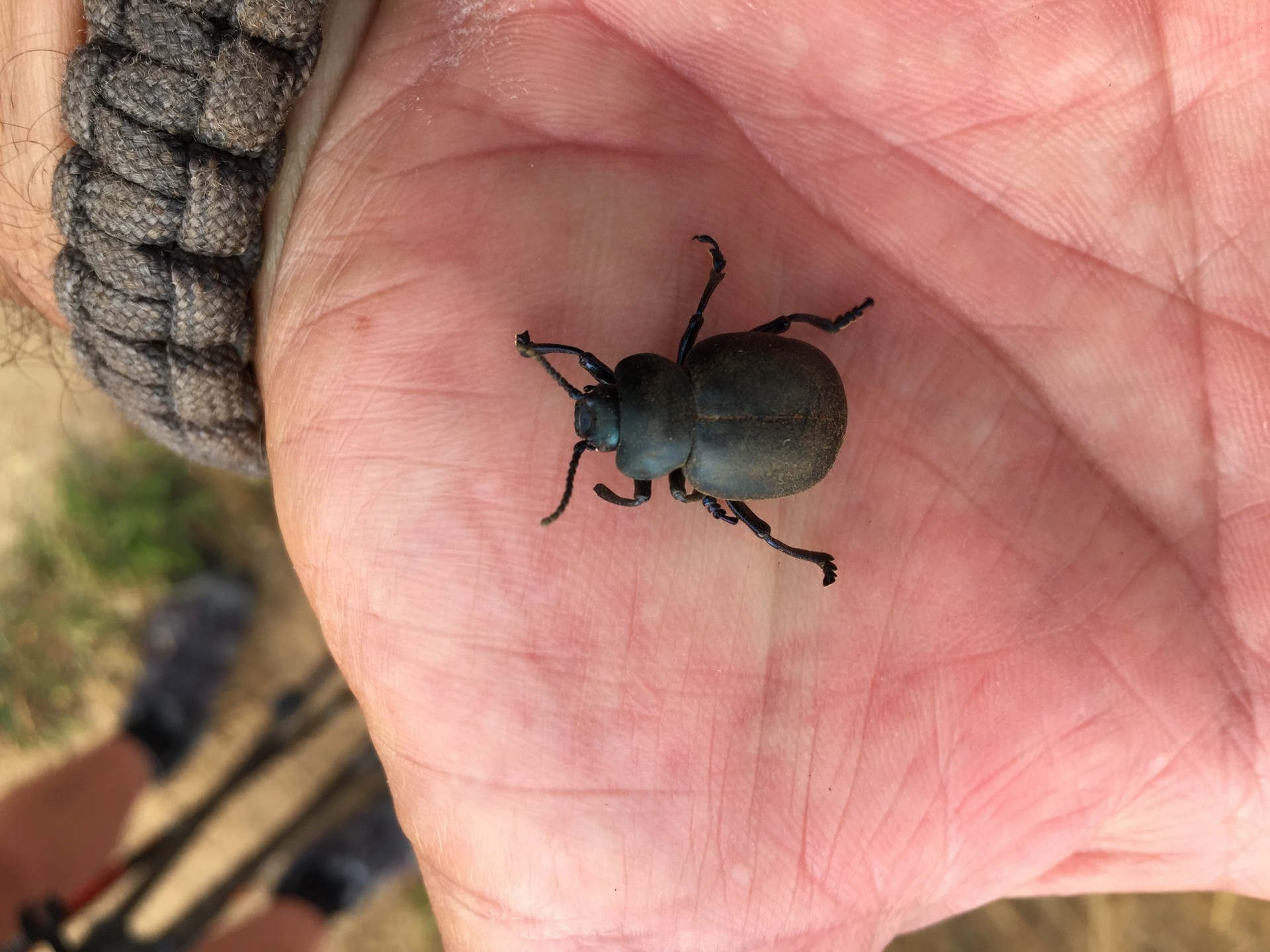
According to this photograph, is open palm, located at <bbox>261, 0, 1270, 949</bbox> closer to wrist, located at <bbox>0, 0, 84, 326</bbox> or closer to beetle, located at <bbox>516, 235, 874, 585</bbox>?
beetle, located at <bbox>516, 235, 874, 585</bbox>

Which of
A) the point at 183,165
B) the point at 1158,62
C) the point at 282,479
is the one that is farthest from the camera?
the point at 1158,62

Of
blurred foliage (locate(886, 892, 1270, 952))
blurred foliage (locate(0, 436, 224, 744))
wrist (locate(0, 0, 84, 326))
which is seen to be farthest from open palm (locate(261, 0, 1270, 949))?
blurred foliage (locate(0, 436, 224, 744))

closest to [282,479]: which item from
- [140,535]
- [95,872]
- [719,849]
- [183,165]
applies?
[183,165]

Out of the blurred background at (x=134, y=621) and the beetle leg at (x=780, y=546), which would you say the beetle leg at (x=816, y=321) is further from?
the blurred background at (x=134, y=621)

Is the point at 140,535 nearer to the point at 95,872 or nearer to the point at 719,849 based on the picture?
the point at 95,872

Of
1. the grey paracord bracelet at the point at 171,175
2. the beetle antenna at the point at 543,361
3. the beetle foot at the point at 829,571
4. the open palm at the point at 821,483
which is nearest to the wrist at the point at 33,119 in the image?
the grey paracord bracelet at the point at 171,175

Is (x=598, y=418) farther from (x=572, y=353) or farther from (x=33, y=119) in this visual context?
(x=33, y=119)
